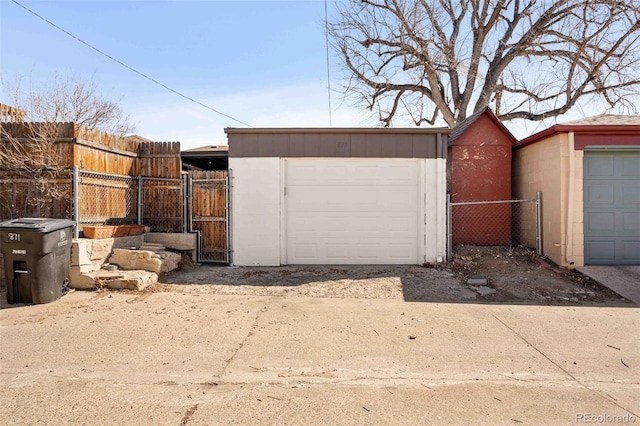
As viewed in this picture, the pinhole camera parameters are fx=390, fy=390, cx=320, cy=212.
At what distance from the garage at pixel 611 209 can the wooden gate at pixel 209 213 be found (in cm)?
790

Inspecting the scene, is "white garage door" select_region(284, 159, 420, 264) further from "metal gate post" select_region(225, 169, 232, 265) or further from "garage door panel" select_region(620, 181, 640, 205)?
"garage door panel" select_region(620, 181, 640, 205)

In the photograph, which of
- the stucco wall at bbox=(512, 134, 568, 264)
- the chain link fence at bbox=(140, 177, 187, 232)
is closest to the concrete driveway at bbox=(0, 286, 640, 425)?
the stucco wall at bbox=(512, 134, 568, 264)

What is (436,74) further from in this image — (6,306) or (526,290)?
(6,306)

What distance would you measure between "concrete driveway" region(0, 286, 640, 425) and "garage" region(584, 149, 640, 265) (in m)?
2.86

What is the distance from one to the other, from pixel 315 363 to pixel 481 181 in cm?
772

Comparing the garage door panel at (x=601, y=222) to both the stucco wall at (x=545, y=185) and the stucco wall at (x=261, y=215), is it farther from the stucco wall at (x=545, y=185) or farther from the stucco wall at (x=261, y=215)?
the stucco wall at (x=261, y=215)

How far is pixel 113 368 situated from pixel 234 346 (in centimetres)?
121

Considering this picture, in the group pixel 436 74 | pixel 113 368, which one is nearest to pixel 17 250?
pixel 113 368

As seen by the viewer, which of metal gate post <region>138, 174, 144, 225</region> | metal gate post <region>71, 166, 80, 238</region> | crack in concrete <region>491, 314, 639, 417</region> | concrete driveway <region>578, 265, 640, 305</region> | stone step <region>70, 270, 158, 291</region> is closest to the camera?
crack in concrete <region>491, 314, 639, 417</region>

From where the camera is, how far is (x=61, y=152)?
7621 mm

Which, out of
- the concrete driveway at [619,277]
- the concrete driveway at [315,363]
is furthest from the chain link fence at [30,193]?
the concrete driveway at [619,277]

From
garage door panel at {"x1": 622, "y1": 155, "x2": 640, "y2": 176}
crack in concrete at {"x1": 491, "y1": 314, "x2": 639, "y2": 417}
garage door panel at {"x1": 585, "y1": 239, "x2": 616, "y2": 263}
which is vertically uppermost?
garage door panel at {"x1": 622, "y1": 155, "x2": 640, "y2": 176}

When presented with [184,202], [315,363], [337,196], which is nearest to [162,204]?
[184,202]

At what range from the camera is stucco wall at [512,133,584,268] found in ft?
26.5
